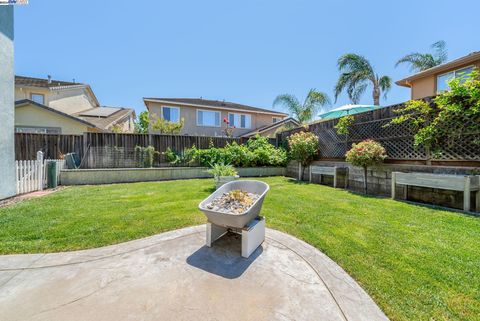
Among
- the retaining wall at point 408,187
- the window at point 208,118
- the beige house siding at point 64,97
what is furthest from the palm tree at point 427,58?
the beige house siding at point 64,97

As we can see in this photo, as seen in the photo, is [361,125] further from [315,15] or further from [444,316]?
[444,316]

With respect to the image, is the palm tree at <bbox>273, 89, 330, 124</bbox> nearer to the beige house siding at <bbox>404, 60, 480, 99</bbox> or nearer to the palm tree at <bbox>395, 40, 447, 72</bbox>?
the palm tree at <bbox>395, 40, 447, 72</bbox>

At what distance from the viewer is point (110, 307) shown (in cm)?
193

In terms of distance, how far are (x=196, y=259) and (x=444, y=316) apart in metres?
2.58

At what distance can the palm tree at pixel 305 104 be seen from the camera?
56.3ft

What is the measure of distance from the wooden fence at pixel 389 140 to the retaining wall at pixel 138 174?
3.67 metres

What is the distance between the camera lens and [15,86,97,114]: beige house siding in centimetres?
1723

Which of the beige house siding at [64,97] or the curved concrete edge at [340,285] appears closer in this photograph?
the curved concrete edge at [340,285]

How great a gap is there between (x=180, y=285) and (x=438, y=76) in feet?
48.3

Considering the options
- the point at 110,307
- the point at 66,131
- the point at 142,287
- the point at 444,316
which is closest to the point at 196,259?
the point at 142,287

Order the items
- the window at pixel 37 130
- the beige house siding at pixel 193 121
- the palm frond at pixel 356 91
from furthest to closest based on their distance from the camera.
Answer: the beige house siding at pixel 193 121 → the palm frond at pixel 356 91 → the window at pixel 37 130

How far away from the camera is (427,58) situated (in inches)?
581

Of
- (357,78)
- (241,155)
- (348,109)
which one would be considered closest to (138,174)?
(241,155)

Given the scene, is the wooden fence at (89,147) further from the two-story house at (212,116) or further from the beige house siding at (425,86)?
the beige house siding at (425,86)
